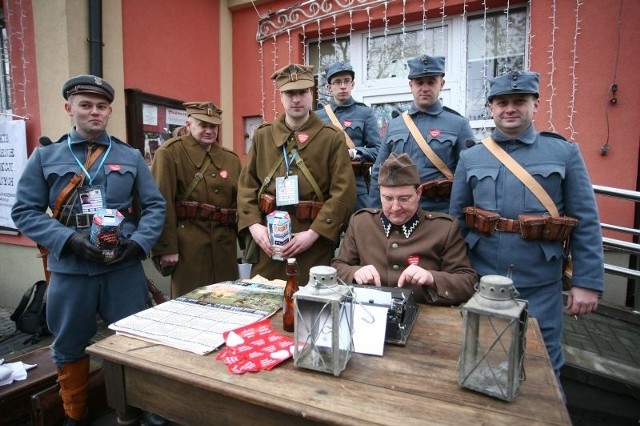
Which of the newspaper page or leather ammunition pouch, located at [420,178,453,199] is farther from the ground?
leather ammunition pouch, located at [420,178,453,199]

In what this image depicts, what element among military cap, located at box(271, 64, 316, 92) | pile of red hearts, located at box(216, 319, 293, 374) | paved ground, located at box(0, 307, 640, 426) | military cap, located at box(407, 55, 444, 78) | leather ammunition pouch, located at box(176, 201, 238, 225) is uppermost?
military cap, located at box(407, 55, 444, 78)

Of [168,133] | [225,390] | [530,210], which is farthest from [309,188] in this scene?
[168,133]

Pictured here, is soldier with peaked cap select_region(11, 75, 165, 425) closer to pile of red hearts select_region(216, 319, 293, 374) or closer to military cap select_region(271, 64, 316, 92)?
military cap select_region(271, 64, 316, 92)

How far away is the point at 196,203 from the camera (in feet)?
10.7

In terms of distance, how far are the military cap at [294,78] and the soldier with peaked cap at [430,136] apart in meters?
0.83

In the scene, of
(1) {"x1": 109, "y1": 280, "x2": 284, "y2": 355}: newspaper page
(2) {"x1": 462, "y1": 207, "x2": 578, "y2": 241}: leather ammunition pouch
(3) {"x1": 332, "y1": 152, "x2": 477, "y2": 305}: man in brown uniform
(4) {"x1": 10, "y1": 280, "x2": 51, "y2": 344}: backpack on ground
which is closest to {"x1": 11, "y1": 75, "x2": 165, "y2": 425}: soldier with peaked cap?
(1) {"x1": 109, "y1": 280, "x2": 284, "y2": 355}: newspaper page

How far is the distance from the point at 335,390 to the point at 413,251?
3.44 feet

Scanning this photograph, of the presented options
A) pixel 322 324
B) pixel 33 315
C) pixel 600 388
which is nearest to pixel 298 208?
pixel 322 324

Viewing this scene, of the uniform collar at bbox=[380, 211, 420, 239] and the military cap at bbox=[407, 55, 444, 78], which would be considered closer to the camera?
the uniform collar at bbox=[380, 211, 420, 239]

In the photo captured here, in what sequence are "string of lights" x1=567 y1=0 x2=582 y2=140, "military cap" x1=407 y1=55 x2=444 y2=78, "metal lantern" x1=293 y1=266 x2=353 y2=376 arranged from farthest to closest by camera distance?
"string of lights" x1=567 y1=0 x2=582 y2=140 → "military cap" x1=407 y1=55 x2=444 y2=78 → "metal lantern" x1=293 y1=266 x2=353 y2=376

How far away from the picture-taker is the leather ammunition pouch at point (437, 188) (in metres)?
2.98

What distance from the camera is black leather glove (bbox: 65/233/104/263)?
2352 mm

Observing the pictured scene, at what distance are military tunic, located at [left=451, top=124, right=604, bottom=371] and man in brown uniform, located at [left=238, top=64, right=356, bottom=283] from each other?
891mm

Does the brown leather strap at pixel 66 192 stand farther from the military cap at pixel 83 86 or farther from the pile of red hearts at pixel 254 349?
the pile of red hearts at pixel 254 349
